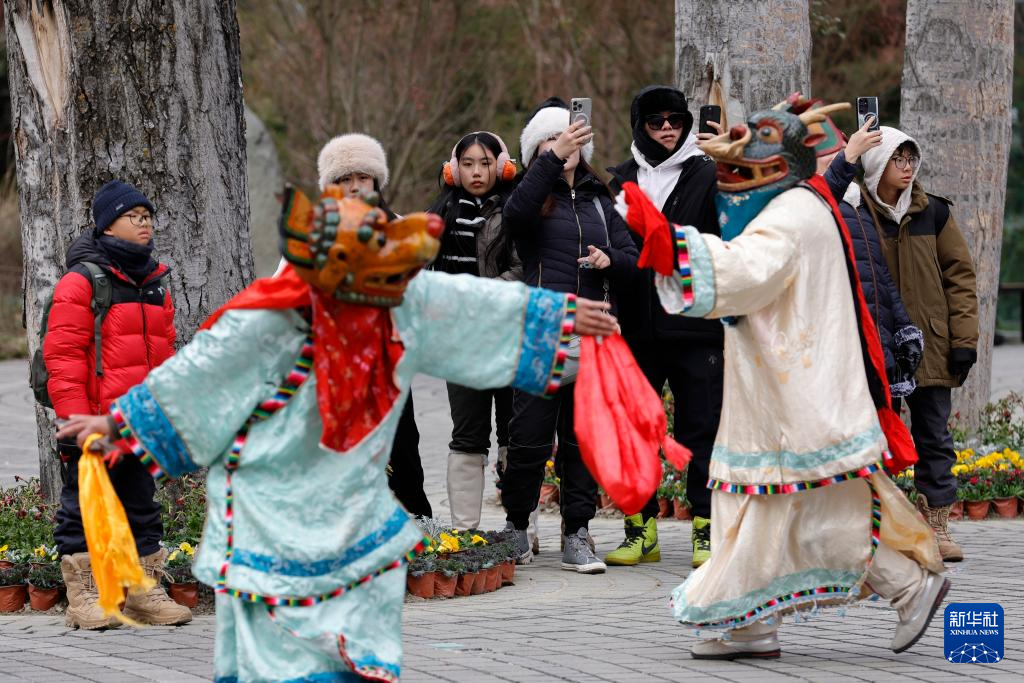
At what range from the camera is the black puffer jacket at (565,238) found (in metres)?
7.23

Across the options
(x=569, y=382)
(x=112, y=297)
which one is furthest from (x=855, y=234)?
(x=112, y=297)

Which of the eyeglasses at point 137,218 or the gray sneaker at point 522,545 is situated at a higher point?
the eyeglasses at point 137,218

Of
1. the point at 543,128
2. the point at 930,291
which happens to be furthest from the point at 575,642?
the point at 930,291

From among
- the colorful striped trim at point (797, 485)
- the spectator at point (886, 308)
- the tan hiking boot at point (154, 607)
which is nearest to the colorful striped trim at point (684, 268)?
the colorful striped trim at point (797, 485)

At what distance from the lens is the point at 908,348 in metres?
7.40

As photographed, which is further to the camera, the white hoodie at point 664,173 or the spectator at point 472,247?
the spectator at point 472,247

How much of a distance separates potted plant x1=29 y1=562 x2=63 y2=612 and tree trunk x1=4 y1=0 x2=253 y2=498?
44.3 inches

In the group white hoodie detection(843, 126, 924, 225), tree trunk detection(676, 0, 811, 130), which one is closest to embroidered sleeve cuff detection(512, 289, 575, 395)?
white hoodie detection(843, 126, 924, 225)

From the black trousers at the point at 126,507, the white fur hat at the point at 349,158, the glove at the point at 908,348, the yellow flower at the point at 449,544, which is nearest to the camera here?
the black trousers at the point at 126,507

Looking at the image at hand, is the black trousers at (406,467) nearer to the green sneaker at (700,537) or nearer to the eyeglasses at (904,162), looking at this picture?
the green sneaker at (700,537)

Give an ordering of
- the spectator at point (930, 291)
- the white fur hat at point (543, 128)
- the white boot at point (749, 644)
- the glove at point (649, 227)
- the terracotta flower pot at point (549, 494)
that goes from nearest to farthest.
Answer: the glove at point (649, 227) → the white boot at point (749, 644) → the white fur hat at point (543, 128) → the spectator at point (930, 291) → the terracotta flower pot at point (549, 494)

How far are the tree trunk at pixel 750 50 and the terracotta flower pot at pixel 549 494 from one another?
244cm

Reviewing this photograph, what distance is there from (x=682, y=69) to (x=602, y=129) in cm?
1270

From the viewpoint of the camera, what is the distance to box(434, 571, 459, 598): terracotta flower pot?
6.88 metres
